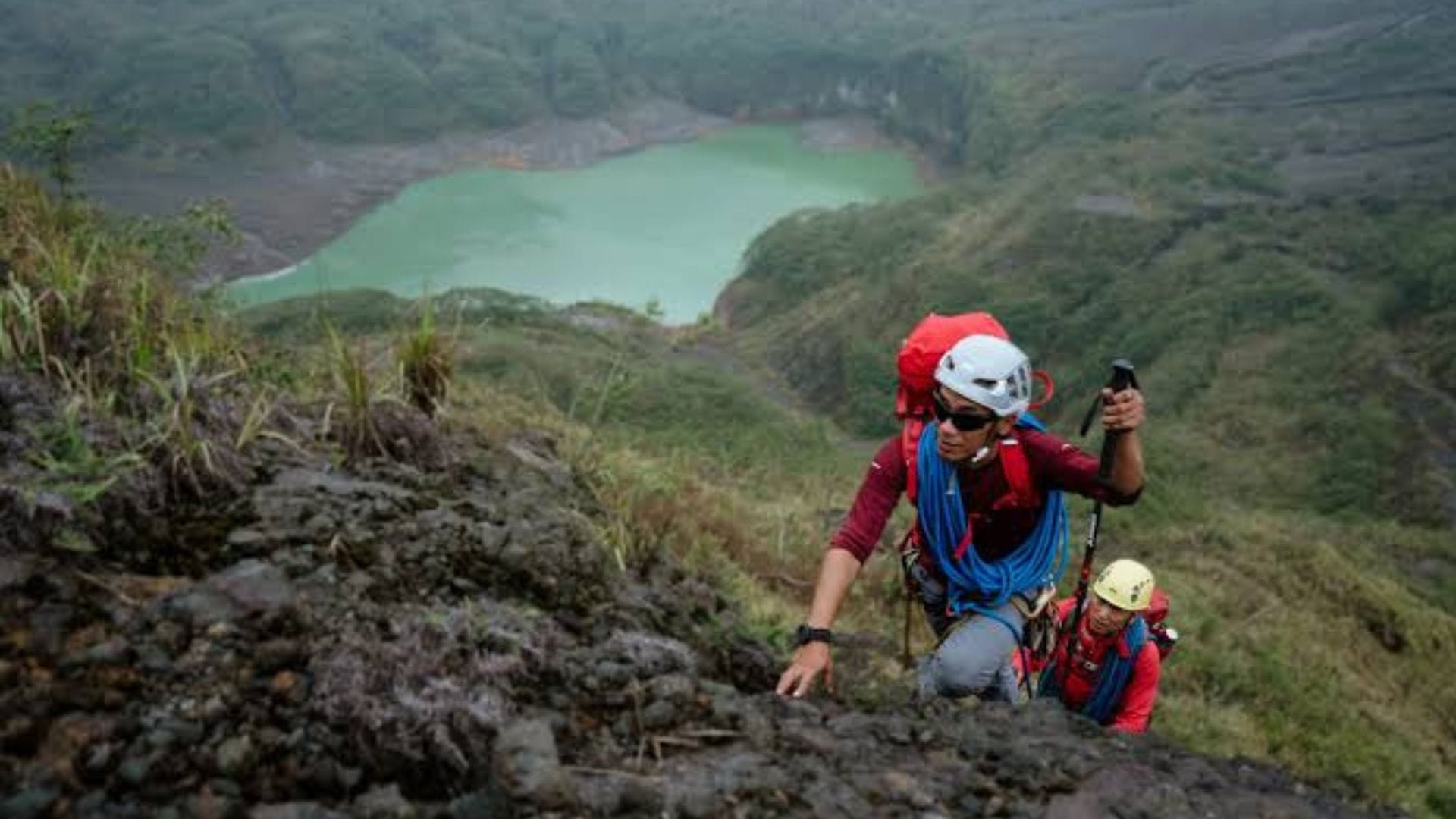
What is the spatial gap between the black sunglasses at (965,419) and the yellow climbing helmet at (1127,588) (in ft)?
6.99

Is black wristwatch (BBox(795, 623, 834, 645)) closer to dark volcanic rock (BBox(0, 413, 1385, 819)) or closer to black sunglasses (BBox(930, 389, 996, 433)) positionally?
dark volcanic rock (BBox(0, 413, 1385, 819))

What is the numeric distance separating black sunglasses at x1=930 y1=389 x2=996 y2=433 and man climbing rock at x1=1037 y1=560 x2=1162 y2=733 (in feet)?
5.79

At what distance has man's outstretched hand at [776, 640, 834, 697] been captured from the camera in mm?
3557

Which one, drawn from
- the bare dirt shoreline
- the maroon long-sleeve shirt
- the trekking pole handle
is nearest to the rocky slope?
the maroon long-sleeve shirt

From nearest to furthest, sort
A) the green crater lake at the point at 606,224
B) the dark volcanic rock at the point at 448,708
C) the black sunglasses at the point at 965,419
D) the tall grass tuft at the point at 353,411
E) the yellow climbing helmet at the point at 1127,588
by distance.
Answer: the dark volcanic rock at the point at 448,708
the black sunglasses at the point at 965,419
the tall grass tuft at the point at 353,411
the yellow climbing helmet at the point at 1127,588
the green crater lake at the point at 606,224

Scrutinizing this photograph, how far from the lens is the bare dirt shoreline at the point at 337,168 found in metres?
59.5

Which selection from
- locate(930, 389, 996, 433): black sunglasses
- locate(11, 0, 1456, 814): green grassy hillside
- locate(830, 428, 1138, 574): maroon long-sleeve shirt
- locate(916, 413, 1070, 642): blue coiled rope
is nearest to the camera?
locate(930, 389, 996, 433): black sunglasses

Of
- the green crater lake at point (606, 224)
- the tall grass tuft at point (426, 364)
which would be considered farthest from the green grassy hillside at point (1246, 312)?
the green crater lake at point (606, 224)

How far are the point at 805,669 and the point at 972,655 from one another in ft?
2.37

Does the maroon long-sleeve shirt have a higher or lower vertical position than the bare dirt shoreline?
higher

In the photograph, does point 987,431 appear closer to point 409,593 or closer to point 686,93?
point 409,593

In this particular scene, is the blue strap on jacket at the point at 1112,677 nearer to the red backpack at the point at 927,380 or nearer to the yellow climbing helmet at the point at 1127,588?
the yellow climbing helmet at the point at 1127,588

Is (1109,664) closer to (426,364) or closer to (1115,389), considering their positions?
(1115,389)

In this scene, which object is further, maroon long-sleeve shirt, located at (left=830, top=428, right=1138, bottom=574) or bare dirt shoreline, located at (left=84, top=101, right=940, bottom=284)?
bare dirt shoreline, located at (left=84, top=101, right=940, bottom=284)
